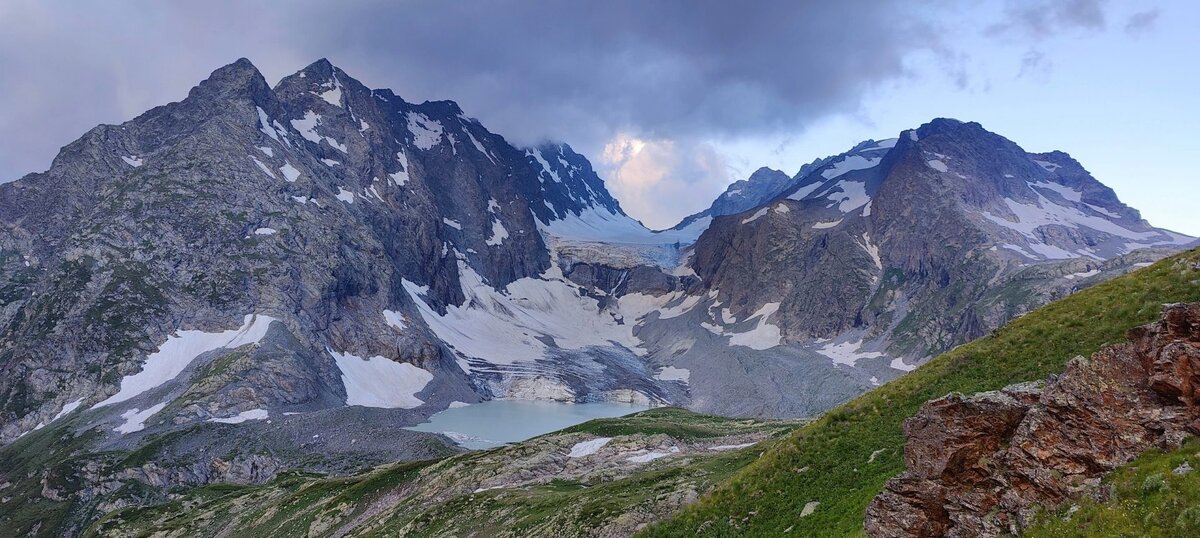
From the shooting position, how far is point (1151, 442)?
50.0 ft

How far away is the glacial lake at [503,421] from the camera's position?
147m

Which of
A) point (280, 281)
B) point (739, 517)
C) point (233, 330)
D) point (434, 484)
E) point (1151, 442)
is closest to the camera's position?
point (1151, 442)

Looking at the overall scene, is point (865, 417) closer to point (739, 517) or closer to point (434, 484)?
point (739, 517)

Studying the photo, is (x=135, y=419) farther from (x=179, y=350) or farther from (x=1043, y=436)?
(x=1043, y=436)

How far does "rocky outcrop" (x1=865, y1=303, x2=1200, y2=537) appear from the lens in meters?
15.5

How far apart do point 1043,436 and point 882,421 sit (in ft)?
46.6

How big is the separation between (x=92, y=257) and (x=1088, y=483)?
224842 millimetres

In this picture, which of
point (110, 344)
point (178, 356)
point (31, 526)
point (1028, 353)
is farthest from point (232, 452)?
point (1028, 353)

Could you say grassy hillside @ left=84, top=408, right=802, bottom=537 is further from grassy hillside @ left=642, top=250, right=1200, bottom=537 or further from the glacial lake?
the glacial lake

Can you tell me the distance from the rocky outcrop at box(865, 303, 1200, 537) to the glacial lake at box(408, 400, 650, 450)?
124490 millimetres

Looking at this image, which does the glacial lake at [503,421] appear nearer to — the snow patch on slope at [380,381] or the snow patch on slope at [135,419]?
the snow patch on slope at [380,381]

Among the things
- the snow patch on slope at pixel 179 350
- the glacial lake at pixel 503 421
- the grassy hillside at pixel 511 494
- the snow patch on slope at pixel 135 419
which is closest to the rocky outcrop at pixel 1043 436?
the grassy hillside at pixel 511 494

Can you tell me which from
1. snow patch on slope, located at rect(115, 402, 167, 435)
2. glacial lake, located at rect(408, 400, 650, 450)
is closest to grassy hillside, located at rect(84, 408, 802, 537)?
snow patch on slope, located at rect(115, 402, 167, 435)

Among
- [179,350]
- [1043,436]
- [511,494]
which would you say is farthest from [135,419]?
[1043,436]
